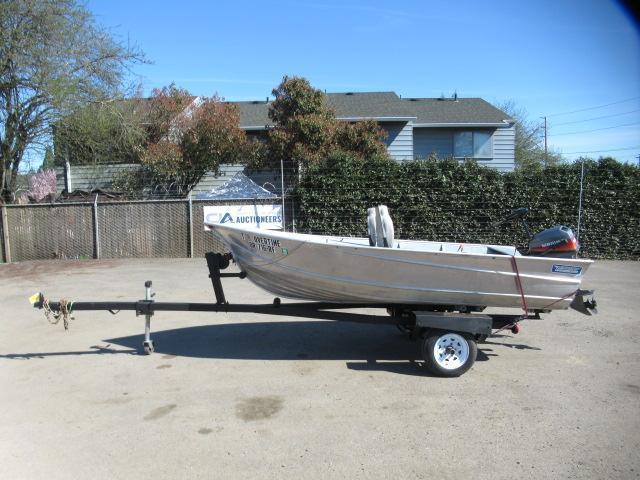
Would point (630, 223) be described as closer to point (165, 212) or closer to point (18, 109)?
point (165, 212)

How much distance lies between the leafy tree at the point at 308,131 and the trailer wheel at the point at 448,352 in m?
11.2

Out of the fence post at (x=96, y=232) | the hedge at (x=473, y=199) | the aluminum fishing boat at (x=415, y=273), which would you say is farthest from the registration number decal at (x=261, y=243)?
the fence post at (x=96, y=232)

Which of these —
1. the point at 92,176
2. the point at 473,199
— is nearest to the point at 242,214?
the point at 92,176

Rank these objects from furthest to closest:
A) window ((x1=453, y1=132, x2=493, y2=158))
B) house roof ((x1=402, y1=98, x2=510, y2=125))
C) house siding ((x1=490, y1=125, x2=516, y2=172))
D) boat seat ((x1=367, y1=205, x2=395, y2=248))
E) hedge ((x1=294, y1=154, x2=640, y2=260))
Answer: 1. house siding ((x1=490, y1=125, x2=516, y2=172))
2. window ((x1=453, y1=132, x2=493, y2=158))
3. house roof ((x1=402, y1=98, x2=510, y2=125))
4. hedge ((x1=294, y1=154, x2=640, y2=260))
5. boat seat ((x1=367, y1=205, x2=395, y2=248))

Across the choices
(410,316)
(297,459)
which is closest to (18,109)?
(410,316)

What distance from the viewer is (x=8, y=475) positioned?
144 inches

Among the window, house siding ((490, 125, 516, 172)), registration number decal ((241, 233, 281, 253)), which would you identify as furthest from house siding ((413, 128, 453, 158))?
registration number decal ((241, 233, 281, 253))

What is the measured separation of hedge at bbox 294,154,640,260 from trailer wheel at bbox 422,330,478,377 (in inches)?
336

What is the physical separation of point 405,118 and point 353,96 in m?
4.09

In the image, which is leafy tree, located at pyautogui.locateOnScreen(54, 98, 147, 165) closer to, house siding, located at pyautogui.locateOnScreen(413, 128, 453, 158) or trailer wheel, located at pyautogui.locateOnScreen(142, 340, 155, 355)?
house siding, located at pyautogui.locateOnScreen(413, 128, 453, 158)

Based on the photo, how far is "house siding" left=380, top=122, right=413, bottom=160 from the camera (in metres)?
20.5

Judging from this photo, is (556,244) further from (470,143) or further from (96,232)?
(470,143)

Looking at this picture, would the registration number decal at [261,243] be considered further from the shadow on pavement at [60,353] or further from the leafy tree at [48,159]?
the leafy tree at [48,159]

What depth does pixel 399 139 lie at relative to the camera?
20.6 m
